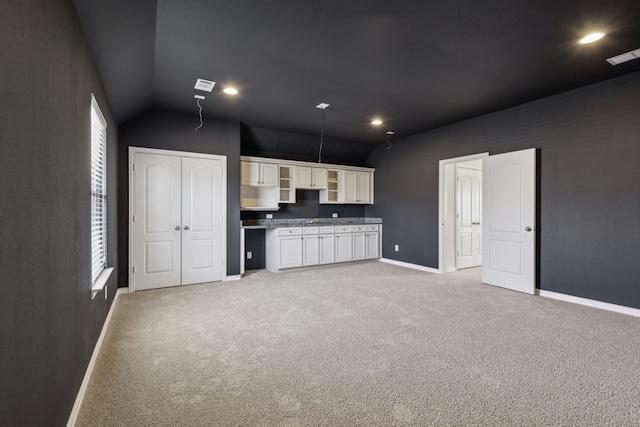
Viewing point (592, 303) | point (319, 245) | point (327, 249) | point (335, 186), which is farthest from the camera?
point (335, 186)

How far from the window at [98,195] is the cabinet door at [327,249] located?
3.63 m

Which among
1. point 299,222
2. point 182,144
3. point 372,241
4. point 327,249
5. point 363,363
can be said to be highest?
point 182,144

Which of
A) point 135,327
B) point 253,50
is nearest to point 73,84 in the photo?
point 253,50

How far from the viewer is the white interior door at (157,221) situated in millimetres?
4523

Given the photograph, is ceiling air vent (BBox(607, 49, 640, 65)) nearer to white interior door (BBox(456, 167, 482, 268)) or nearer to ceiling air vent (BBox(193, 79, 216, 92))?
white interior door (BBox(456, 167, 482, 268))

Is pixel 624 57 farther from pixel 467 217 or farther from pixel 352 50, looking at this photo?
pixel 467 217

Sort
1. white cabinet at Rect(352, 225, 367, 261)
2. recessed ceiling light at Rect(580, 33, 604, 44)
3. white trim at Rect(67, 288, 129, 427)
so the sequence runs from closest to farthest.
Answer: white trim at Rect(67, 288, 129, 427) → recessed ceiling light at Rect(580, 33, 604, 44) → white cabinet at Rect(352, 225, 367, 261)

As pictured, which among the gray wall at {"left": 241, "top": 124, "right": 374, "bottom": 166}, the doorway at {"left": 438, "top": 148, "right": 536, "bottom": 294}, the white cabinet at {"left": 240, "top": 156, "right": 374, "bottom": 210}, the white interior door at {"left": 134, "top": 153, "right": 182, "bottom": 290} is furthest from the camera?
the gray wall at {"left": 241, "top": 124, "right": 374, "bottom": 166}

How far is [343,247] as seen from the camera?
6523 millimetres

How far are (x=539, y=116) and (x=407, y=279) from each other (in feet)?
10.0

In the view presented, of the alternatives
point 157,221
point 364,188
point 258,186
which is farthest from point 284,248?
point 364,188

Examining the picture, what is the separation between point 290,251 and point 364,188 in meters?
2.46

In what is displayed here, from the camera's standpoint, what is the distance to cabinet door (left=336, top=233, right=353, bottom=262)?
6453 mm

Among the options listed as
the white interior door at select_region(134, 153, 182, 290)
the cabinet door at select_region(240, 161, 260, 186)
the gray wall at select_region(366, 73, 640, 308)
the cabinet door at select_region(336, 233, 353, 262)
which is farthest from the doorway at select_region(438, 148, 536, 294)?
the white interior door at select_region(134, 153, 182, 290)
